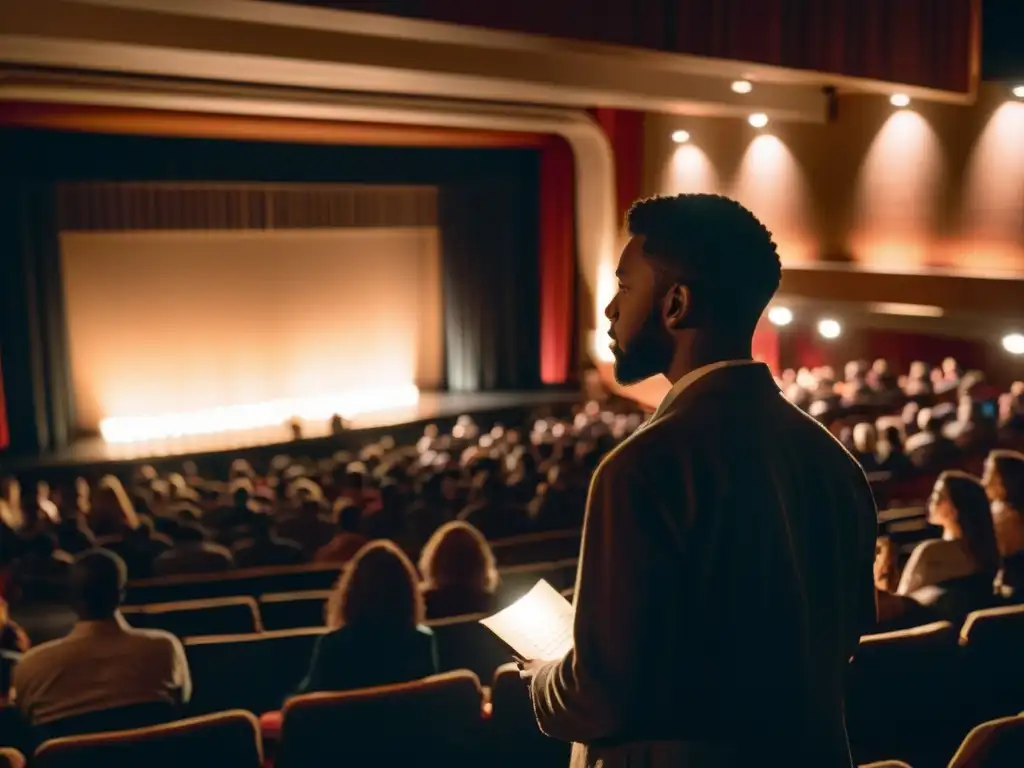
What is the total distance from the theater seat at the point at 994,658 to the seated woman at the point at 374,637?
1.71 m

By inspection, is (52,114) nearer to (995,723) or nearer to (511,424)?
(511,424)

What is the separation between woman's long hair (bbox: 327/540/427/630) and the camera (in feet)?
10.8

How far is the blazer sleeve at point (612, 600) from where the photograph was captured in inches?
46.8

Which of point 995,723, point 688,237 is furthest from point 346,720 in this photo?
point 688,237

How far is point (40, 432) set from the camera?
1248 cm

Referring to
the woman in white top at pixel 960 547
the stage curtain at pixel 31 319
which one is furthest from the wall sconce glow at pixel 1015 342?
the stage curtain at pixel 31 319

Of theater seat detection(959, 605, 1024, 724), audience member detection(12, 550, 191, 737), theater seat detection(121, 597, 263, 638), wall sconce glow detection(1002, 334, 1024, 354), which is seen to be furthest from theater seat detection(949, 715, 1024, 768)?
wall sconce glow detection(1002, 334, 1024, 354)

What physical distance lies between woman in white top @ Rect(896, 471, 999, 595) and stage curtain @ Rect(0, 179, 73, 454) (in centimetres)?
1111

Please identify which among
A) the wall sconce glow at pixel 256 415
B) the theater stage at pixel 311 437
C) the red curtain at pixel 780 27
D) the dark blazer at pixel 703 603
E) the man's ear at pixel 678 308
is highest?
the red curtain at pixel 780 27

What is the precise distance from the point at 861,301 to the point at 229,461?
7.77 m

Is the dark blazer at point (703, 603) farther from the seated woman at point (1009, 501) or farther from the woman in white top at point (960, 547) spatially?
the seated woman at point (1009, 501)

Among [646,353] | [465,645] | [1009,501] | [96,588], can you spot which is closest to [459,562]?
[465,645]

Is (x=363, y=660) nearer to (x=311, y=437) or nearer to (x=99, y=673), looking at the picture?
(x=99, y=673)

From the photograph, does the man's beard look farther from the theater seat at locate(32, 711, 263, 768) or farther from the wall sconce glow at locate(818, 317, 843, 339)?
the wall sconce glow at locate(818, 317, 843, 339)
